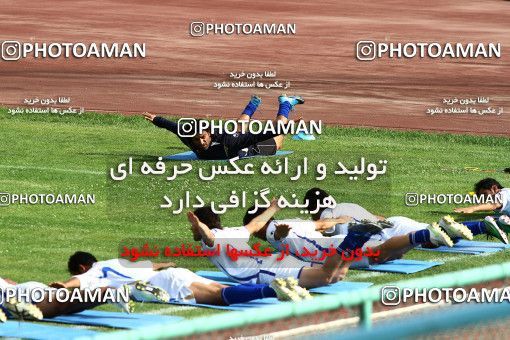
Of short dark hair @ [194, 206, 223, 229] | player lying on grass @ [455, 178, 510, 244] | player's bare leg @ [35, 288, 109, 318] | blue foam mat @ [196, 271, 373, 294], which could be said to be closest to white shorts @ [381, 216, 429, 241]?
player lying on grass @ [455, 178, 510, 244]

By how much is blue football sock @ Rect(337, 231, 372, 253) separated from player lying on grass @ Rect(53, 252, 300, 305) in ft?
3.10

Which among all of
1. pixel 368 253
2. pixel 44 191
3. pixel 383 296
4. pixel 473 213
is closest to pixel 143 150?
pixel 44 191

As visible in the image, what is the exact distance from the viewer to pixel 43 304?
1436 centimetres

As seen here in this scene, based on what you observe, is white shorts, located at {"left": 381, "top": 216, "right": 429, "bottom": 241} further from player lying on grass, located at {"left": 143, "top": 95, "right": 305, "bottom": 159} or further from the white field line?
the white field line

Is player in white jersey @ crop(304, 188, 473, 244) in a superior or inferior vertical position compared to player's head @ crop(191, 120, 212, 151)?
inferior

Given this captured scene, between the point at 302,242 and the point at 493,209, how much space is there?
4.17 metres

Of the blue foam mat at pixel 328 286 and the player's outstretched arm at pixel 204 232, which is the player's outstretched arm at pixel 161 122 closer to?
the blue foam mat at pixel 328 286

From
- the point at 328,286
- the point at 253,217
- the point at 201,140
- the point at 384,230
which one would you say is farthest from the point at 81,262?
the point at 201,140

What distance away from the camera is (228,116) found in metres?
31.8

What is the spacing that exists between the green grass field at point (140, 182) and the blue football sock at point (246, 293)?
0.31 meters

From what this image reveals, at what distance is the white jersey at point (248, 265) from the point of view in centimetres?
1560

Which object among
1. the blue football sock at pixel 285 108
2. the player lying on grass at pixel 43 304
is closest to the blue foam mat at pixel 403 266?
the player lying on grass at pixel 43 304

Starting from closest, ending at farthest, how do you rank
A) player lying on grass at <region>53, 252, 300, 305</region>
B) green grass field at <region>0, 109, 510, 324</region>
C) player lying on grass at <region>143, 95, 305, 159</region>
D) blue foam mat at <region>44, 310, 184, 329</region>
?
blue foam mat at <region>44, 310, 184, 329</region> < player lying on grass at <region>53, 252, 300, 305</region> < green grass field at <region>0, 109, 510, 324</region> < player lying on grass at <region>143, 95, 305, 159</region>

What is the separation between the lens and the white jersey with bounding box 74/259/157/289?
14.7m
